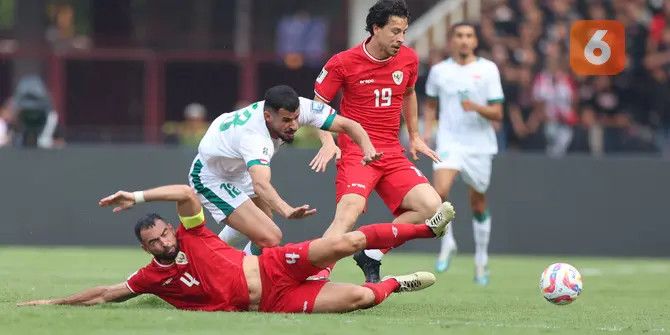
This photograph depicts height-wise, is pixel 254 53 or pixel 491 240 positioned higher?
pixel 254 53

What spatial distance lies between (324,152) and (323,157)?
103 millimetres

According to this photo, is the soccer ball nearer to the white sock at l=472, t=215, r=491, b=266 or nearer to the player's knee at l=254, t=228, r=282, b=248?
the player's knee at l=254, t=228, r=282, b=248

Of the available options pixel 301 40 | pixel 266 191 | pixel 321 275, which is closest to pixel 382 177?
pixel 321 275

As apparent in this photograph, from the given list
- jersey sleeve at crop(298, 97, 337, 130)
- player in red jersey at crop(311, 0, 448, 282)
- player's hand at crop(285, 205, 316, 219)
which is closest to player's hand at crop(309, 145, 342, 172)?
player in red jersey at crop(311, 0, 448, 282)

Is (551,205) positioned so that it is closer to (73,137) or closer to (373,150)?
(73,137)

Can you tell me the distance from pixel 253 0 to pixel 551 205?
268 inches

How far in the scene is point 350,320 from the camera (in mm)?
10734

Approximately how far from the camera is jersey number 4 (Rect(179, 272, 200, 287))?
444 inches

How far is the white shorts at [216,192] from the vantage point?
12.5m

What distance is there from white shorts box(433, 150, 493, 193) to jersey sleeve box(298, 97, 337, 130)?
416cm

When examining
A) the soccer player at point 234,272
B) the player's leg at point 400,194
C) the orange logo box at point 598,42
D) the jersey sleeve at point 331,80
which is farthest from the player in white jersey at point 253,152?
the orange logo box at point 598,42

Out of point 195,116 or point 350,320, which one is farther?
point 195,116

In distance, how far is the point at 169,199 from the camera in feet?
36.2

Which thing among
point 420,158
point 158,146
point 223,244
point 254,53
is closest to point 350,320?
point 223,244
